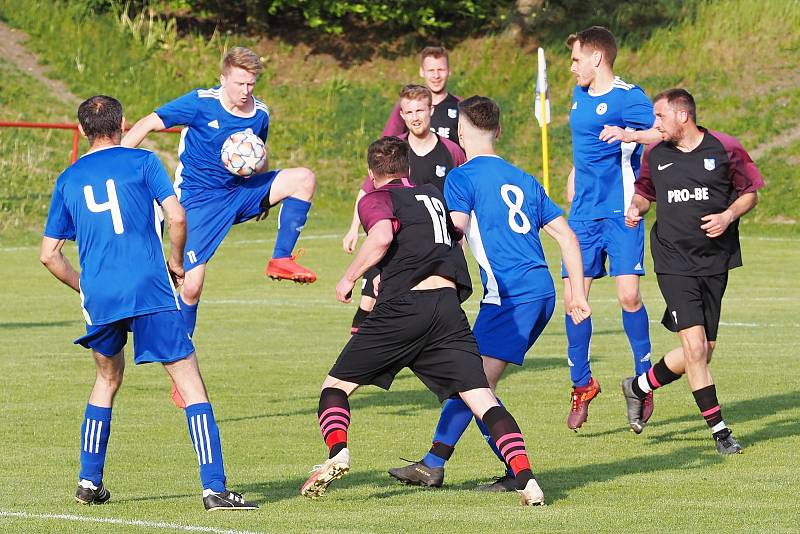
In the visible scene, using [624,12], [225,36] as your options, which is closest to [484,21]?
[624,12]

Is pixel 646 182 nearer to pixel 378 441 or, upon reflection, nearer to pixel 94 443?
pixel 378 441

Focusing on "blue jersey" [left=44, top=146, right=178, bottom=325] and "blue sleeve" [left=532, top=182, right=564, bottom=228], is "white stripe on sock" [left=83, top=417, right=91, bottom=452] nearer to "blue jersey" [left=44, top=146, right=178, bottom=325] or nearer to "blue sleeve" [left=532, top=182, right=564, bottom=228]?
"blue jersey" [left=44, top=146, right=178, bottom=325]

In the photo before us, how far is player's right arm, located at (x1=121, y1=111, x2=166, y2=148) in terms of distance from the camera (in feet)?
34.0

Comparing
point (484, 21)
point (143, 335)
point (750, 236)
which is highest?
point (143, 335)

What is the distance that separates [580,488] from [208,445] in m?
2.05

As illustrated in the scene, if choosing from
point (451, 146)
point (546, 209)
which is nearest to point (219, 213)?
point (451, 146)

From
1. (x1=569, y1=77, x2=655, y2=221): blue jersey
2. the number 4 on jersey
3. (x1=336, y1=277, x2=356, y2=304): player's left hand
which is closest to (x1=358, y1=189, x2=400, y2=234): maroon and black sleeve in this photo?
(x1=336, y1=277, x2=356, y2=304): player's left hand

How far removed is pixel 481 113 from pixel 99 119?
83.2 inches

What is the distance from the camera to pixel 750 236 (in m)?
28.6

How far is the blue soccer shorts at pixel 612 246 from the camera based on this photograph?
10758mm

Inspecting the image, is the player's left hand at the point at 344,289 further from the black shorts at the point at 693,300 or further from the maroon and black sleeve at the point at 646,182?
the maroon and black sleeve at the point at 646,182

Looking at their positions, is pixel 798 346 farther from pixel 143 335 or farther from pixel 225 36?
pixel 225 36

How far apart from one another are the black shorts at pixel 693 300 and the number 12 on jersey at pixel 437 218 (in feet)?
7.06

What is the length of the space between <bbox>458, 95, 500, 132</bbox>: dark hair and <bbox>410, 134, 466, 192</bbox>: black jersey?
2.93 meters
